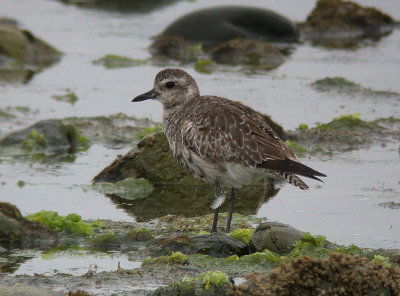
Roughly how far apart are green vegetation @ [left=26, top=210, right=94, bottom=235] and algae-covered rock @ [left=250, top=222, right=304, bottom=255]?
5.89ft

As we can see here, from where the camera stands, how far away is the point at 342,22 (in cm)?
2116

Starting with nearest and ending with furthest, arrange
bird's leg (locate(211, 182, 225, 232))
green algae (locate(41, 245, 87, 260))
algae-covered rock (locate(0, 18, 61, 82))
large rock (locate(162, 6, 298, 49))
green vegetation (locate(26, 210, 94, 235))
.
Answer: green algae (locate(41, 245, 87, 260)) → bird's leg (locate(211, 182, 225, 232)) → green vegetation (locate(26, 210, 94, 235)) → algae-covered rock (locate(0, 18, 61, 82)) → large rock (locate(162, 6, 298, 49))

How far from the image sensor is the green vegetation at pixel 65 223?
8195 mm

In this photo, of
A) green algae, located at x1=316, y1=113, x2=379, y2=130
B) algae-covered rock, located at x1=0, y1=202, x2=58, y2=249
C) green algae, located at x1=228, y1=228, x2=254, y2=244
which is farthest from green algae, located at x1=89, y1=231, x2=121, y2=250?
green algae, located at x1=316, y1=113, x2=379, y2=130

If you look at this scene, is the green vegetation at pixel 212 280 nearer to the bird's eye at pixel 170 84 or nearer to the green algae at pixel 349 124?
the bird's eye at pixel 170 84

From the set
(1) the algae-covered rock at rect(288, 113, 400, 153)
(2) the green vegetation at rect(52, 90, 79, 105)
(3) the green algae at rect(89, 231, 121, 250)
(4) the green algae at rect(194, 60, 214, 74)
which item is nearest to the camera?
(3) the green algae at rect(89, 231, 121, 250)

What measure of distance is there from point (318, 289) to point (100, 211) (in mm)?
4406

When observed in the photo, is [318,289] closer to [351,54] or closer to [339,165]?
[339,165]

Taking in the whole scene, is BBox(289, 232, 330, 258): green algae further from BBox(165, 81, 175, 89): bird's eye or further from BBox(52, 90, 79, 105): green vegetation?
BBox(52, 90, 79, 105): green vegetation

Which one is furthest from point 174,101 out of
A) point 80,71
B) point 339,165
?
point 80,71

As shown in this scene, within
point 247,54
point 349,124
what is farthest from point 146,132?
point 247,54

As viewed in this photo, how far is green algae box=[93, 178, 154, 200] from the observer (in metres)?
10.1

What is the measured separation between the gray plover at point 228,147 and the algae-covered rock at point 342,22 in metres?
13.1

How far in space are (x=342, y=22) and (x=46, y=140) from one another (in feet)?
37.4
